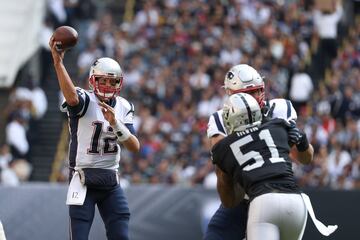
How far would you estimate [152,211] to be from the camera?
11.0 meters

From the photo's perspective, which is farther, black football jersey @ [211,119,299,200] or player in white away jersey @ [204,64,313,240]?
player in white away jersey @ [204,64,313,240]

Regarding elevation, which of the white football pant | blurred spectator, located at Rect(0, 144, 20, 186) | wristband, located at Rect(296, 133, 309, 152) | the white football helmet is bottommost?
blurred spectator, located at Rect(0, 144, 20, 186)

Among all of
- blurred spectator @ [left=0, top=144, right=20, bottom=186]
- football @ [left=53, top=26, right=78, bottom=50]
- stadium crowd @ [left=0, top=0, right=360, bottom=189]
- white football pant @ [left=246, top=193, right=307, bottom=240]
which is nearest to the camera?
white football pant @ [left=246, top=193, right=307, bottom=240]

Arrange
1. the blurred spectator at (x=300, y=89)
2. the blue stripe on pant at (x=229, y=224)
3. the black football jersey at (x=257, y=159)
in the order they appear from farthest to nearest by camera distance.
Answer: the blurred spectator at (x=300, y=89) < the blue stripe on pant at (x=229, y=224) < the black football jersey at (x=257, y=159)

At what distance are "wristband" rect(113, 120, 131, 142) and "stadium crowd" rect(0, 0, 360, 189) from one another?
6.62 meters

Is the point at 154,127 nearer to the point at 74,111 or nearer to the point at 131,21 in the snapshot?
the point at 131,21

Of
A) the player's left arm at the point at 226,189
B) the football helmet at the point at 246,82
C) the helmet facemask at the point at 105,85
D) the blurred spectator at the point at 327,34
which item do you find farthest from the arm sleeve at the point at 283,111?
the blurred spectator at the point at 327,34

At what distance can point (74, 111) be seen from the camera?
26.8 feet

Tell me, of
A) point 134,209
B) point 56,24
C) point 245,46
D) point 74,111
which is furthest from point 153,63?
point 74,111

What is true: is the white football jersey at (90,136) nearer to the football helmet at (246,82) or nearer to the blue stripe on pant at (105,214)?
the blue stripe on pant at (105,214)

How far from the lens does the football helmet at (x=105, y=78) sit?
27.0 feet

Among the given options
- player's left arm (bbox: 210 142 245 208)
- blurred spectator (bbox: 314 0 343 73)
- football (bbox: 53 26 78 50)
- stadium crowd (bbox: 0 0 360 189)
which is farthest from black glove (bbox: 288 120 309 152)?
blurred spectator (bbox: 314 0 343 73)

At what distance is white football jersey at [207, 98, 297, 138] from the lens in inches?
310

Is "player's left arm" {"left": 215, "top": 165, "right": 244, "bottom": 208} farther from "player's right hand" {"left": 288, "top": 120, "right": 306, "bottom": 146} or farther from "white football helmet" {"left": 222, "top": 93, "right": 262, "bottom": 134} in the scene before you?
"player's right hand" {"left": 288, "top": 120, "right": 306, "bottom": 146}
